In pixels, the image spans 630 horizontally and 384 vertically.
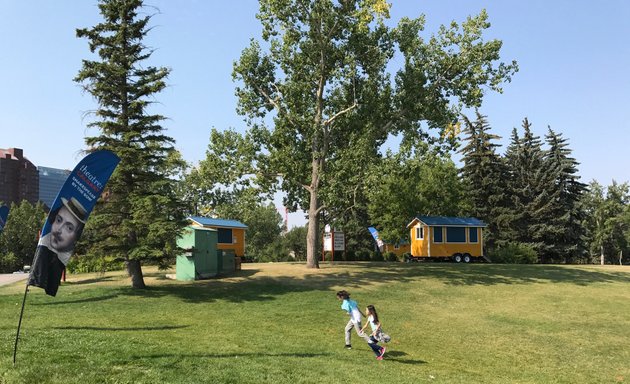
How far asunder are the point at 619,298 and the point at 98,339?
22.2 metres

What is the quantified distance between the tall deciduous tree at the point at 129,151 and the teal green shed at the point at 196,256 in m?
3.07

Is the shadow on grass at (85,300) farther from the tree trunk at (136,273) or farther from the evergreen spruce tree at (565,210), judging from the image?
the evergreen spruce tree at (565,210)

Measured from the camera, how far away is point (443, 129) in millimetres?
30297

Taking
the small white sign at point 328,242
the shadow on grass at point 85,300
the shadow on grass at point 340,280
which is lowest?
the shadow on grass at point 340,280

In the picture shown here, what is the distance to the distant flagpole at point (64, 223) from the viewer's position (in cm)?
845

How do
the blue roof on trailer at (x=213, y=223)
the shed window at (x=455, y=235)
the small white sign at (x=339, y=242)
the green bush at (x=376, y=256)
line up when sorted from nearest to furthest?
the small white sign at (x=339, y=242) → the blue roof on trailer at (x=213, y=223) → the shed window at (x=455, y=235) → the green bush at (x=376, y=256)

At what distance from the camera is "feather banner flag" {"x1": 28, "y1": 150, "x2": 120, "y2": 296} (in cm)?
846

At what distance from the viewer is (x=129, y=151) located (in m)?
19.2

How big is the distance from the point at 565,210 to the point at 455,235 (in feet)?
74.2

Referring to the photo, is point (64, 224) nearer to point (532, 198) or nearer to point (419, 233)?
point (419, 233)

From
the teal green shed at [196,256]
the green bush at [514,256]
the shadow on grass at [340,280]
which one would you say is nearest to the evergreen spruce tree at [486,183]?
the green bush at [514,256]

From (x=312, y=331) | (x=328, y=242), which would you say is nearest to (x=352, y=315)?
(x=312, y=331)

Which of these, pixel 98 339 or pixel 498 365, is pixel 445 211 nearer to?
pixel 498 365

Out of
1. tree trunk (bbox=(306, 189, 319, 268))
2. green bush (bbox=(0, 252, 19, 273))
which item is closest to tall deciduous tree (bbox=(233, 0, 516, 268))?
tree trunk (bbox=(306, 189, 319, 268))
